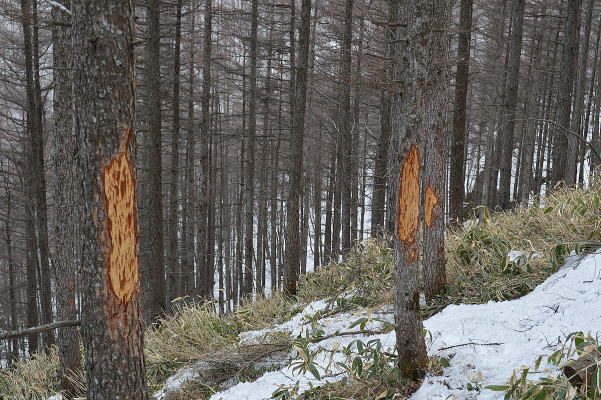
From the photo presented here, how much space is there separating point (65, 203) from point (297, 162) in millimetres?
3866

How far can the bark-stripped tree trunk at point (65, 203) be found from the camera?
5109 millimetres

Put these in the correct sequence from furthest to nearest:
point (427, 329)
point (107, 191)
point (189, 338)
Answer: point (189, 338)
point (427, 329)
point (107, 191)

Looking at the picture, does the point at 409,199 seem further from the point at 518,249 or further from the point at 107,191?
the point at 518,249

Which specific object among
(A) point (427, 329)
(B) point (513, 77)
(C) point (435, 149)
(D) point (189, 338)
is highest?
(B) point (513, 77)

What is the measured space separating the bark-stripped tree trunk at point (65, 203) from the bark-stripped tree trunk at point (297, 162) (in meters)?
3.68

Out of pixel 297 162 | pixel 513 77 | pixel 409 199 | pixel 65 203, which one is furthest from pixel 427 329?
pixel 513 77

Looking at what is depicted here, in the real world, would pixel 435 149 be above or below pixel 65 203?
above

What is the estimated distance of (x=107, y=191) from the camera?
2.57 meters

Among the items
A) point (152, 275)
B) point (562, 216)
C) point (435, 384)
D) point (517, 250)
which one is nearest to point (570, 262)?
point (517, 250)

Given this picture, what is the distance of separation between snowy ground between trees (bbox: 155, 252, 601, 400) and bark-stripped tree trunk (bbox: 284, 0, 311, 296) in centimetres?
386

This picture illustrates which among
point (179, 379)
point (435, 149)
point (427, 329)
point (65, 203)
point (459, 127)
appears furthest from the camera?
point (459, 127)

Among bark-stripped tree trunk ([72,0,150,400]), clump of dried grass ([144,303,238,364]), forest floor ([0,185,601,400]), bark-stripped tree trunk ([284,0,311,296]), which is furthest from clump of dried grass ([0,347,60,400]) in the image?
bark-stripped tree trunk ([284,0,311,296])

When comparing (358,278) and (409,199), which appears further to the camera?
(358,278)

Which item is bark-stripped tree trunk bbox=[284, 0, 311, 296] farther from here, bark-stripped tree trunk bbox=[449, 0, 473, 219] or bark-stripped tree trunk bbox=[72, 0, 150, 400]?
bark-stripped tree trunk bbox=[72, 0, 150, 400]
